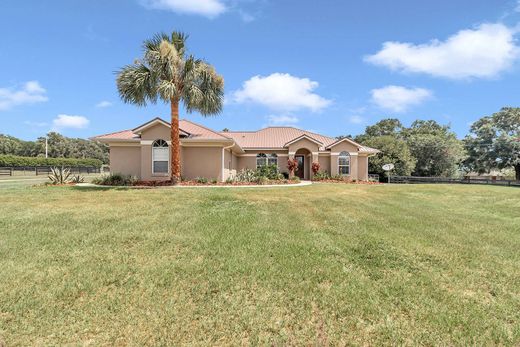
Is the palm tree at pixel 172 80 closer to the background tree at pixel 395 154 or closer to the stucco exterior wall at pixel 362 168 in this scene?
the stucco exterior wall at pixel 362 168

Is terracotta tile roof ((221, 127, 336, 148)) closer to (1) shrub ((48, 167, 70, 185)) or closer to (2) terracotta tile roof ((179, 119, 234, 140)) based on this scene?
(2) terracotta tile roof ((179, 119, 234, 140))

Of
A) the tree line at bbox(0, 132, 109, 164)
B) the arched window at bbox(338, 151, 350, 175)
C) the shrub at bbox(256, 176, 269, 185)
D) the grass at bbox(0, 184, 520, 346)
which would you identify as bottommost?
the grass at bbox(0, 184, 520, 346)

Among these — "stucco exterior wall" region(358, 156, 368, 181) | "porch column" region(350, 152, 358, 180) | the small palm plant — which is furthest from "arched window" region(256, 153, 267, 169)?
the small palm plant

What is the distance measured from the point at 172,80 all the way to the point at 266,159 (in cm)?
1377

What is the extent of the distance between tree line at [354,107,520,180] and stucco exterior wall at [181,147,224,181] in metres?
22.6

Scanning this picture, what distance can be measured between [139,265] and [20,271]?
6.34ft

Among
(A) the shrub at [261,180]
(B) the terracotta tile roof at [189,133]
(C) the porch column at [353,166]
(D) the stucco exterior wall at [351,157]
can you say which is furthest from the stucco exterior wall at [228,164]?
(C) the porch column at [353,166]

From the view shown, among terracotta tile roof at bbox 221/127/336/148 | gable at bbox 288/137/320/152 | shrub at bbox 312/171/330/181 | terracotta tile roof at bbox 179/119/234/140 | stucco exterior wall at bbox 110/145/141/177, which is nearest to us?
terracotta tile roof at bbox 179/119/234/140

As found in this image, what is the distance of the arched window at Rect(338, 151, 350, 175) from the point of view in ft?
91.8

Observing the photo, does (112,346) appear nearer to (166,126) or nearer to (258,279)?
(258,279)

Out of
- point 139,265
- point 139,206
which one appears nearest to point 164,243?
point 139,265

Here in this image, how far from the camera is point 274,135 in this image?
106 feet

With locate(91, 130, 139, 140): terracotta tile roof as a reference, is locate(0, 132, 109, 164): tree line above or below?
above

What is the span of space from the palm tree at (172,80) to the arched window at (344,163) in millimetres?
14028
